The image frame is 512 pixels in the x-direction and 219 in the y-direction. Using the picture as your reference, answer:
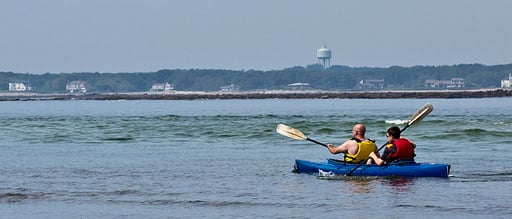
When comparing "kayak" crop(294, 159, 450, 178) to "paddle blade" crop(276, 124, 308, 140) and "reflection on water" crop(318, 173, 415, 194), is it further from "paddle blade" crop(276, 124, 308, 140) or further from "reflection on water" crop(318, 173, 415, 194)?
"paddle blade" crop(276, 124, 308, 140)

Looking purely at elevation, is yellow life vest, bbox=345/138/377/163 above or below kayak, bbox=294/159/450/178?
above

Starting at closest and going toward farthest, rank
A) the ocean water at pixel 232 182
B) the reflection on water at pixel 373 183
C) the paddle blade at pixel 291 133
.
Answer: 1. the ocean water at pixel 232 182
2. the reflection on water at pixel 373 183
3. the paddle blade at pixel 291 133

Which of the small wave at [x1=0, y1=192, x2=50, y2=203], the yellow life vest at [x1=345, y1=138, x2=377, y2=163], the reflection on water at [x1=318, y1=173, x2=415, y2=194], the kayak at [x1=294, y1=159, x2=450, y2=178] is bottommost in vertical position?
the small wave at [x1=0, y1=192, x2=50, y2=203]

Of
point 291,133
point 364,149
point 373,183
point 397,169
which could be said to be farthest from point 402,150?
point 291,133

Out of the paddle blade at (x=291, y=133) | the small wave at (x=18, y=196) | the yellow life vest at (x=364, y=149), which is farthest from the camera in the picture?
the paddle blade at (x=291, y=133)

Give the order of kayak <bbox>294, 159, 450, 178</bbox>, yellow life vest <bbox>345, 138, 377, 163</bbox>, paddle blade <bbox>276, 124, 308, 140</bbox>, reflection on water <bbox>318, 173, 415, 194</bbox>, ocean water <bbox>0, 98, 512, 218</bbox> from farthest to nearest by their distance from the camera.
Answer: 1. paddle blade <bbox>276, 124, 308, 140</bbox>
2. yellow life vest <bbox>345, 138, 377, 163</bbox>
3. kayak <bbox>294, 159, 450, 178</bbox>
4. reflection on water <bbox>318, 173, 415, 194</bbox>
5. ocean water <bbox>0, 98, 512, 218</bbox>

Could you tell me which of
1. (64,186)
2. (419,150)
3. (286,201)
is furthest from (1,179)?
(419,150)

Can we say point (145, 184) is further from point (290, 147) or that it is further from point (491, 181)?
point (290, 147)

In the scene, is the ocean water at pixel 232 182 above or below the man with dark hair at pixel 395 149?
below

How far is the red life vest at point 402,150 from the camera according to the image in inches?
905

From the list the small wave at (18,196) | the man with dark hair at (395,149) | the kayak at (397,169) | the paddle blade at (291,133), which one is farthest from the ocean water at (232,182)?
the paddle blade at (291,133)

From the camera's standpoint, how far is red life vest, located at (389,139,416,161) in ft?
75.4

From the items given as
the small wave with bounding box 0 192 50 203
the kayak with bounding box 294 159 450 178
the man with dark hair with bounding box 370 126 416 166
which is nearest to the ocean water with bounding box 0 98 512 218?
the small wave with bounding box 0 192 50 203

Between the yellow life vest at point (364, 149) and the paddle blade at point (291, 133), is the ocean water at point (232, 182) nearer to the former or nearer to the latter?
the yellow life vest at point (364, 149)
